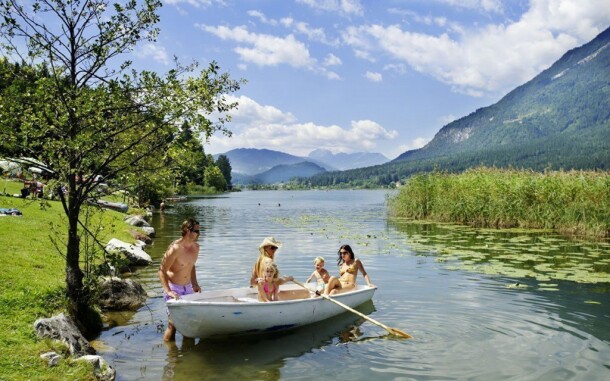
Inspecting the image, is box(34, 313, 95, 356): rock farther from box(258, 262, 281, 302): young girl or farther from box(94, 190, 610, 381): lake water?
box(258, 262, 281, 302): young girl

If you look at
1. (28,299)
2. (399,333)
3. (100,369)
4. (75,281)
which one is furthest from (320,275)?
(28,299)

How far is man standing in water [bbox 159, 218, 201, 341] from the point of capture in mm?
10125

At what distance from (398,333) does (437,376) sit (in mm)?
2036

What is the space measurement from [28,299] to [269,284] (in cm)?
473

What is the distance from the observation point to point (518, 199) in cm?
2823

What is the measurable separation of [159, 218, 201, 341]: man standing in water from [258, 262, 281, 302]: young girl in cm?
152

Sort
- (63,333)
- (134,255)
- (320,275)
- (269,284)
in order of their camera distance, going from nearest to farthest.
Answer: (63,333) < (269,284) < (320,275) < (134,255)

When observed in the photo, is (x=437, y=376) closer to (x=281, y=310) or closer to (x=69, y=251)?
(x=281, y=310)

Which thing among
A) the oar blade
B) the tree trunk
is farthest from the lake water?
the tree trunk

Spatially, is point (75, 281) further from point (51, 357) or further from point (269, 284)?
point (269, 284)

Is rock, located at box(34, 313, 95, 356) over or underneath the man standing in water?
underneath

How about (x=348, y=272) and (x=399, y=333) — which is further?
(x=348, y=272)

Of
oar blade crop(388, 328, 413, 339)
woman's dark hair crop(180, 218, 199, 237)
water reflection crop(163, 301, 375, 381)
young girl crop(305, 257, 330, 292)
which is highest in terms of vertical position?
woman's dark hair crop(180, 218, 199, 237)

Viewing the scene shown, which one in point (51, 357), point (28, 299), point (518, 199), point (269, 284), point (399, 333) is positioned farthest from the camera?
point (518, 199)
